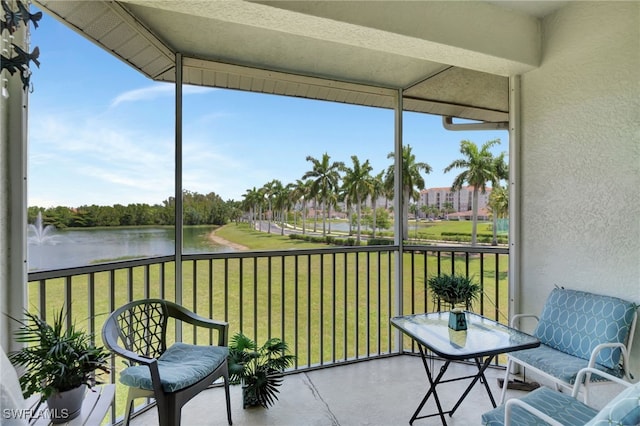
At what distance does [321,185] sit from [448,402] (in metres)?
2.03

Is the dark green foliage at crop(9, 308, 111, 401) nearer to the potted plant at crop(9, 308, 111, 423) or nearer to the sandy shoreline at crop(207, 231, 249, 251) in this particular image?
the potted plant at crop(9, 308, 111, 423)

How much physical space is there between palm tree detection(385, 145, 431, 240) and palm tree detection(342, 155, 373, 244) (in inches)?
9.0

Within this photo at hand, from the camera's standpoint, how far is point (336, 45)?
243 cm

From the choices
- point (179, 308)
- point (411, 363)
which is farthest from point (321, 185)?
point (411, 363)

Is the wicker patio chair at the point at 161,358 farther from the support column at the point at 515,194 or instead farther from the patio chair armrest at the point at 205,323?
the support column at the point at 515,194

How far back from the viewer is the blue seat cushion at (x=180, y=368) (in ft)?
5.25

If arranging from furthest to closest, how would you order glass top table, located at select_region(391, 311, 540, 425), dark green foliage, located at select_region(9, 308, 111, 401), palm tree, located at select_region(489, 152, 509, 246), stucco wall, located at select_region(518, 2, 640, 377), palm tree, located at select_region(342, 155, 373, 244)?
palm tree, located at select_region(342, 155, 373, 244) < palm tree, located at select_region(489, 152, 509, 246) < stucco wall, located at select_region(518, 2, 640, 377) < glass top table, located at select_region(391, 311, 540, 425) < dark green foliage, located at select_region(9, 308, 111, 401)

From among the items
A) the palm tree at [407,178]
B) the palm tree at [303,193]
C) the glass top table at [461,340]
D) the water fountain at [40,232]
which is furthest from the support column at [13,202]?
the palm tree at [407,178]

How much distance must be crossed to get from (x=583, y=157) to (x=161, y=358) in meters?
3.11

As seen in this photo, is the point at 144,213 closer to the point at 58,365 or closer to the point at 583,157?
the point at 58,365

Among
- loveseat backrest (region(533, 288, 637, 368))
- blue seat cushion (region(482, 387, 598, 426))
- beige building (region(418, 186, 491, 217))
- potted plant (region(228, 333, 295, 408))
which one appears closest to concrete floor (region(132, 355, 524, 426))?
potted plant (region(228, 333, 295, 408))

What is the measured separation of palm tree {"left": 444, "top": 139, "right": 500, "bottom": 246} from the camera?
9.22ft

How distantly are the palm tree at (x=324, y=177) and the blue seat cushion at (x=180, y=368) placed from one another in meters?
1.46

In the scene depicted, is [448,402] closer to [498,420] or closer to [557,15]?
[498,420]
